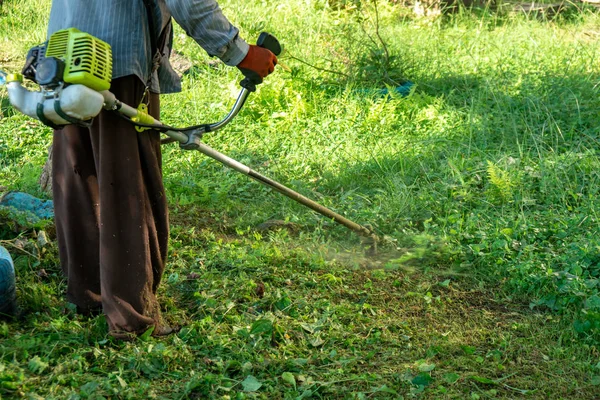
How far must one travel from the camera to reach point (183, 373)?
2906mm

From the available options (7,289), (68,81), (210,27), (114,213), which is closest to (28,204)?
(7,289)

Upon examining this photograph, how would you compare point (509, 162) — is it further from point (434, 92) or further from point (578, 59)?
point (578, 59)

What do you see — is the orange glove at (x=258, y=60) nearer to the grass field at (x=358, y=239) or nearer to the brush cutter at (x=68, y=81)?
the brush cutter at (x=68, y=81)

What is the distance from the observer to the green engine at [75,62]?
2551 mm

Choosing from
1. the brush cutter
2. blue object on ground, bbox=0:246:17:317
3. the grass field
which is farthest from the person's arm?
blue object on ground, bbox=0:246:17:317

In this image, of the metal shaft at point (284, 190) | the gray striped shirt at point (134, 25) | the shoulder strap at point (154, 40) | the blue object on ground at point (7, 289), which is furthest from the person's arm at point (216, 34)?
the blue object on ground at point (7, 289)

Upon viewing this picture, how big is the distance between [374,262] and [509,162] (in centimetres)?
126

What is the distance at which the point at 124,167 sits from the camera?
293 cm

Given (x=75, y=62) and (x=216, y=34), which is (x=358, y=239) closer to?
(x=216, y=34)

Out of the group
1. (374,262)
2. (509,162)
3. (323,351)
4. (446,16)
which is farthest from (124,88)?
(446,16)

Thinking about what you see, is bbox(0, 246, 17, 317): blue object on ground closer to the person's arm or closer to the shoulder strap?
the shoulder strap

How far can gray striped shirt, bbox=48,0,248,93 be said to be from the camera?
9.15 feet

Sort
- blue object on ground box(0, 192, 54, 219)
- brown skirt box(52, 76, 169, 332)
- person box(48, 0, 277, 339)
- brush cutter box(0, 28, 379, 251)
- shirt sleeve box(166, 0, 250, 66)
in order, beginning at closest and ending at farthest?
1. brush cutter box(0, 28, 379, 251)
2. shirt sleeve box(166, 0, 250, 66)
3. person box(48, 0, 277, 339)
4. brown skirt box(52, 76, 169, 332)
5. blue object on ground box(0, 192, 54, 219)

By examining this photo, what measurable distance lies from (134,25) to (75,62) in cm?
37
